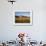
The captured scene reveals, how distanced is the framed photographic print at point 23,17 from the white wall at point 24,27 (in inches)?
4.7

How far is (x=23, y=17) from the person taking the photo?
13.8 feet

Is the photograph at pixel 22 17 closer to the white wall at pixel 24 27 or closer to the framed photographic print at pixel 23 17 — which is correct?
the framed photographic print at pixel 23 17

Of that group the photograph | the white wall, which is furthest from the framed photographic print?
the white wall

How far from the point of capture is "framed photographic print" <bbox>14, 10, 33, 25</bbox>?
419cm

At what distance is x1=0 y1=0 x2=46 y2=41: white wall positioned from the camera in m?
4.21

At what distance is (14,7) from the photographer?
4.21 metres

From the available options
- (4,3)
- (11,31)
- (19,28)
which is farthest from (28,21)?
(4,3)

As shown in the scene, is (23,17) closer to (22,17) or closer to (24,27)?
(22,17)

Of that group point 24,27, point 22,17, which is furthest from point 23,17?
point 24,27

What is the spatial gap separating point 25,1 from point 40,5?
20.0 inches

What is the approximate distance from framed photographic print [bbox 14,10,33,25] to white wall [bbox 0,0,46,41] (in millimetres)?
119

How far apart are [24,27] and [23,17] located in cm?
33

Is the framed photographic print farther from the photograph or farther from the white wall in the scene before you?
the white wall

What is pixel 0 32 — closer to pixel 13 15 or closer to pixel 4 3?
pixel 13 15
